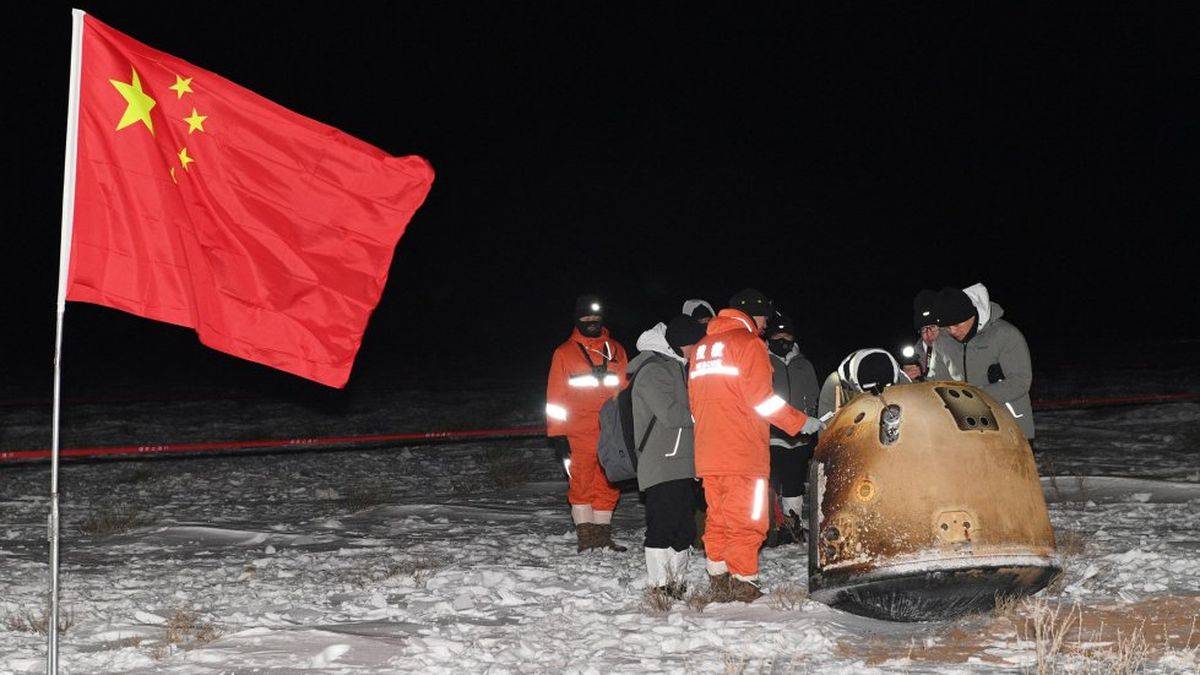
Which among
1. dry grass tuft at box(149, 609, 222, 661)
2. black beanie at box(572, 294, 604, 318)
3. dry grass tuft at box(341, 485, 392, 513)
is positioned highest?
black beanie at box(572, 294, 604, 318)

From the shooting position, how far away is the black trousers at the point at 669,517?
7.77 metres

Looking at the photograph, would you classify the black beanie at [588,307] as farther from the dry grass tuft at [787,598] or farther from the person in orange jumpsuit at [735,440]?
the dry grass tuft at [787,598]

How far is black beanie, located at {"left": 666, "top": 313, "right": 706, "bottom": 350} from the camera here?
25.5 ft

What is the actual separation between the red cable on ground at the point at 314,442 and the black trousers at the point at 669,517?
706 cm

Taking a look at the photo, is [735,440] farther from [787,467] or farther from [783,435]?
[787,467]

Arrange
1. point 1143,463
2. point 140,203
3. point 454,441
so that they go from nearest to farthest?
point 140,203 → point 1143,463 → point 454,441

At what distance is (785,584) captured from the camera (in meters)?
7.84

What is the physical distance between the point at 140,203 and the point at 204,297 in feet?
1.67

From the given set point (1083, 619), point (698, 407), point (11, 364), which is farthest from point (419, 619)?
point (11, 364)

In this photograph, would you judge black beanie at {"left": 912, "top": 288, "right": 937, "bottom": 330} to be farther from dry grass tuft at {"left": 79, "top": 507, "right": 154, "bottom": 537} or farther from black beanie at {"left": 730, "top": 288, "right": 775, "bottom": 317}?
dry grass tuft at {"left": 79, "top": 507, "right": 154, "bottom": 537}

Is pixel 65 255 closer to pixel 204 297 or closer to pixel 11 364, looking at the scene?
pixel 204 297

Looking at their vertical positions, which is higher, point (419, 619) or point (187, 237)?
point (187, 237)

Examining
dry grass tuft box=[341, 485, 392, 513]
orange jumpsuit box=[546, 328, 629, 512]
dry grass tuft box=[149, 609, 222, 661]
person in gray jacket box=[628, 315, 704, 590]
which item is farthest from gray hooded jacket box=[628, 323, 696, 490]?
dry grass tuft box=[341, 485, 392, 513]

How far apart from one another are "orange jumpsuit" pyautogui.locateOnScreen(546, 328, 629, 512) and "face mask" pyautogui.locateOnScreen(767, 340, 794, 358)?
117 cm
